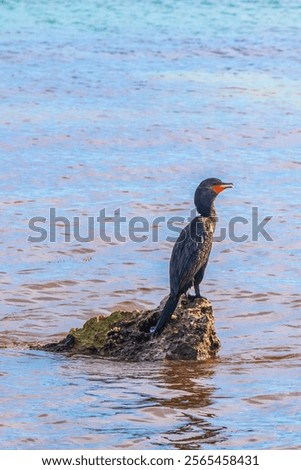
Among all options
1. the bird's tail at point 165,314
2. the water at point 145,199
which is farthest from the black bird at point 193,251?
the water at point 145,199

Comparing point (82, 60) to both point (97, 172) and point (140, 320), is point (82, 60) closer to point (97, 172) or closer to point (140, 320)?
point (97, 172)

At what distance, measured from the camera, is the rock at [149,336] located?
654cm

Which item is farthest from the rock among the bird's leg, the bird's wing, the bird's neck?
the bird's neck

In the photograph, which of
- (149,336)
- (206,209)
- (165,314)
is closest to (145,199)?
(206,209)

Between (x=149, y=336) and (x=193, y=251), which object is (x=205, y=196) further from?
(x=149, y=336)

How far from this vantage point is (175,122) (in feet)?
48.1

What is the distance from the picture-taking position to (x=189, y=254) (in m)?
6.74

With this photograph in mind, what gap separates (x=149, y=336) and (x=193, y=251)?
0.61 metres

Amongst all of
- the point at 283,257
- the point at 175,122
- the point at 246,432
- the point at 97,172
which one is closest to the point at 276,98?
the point at 175,122

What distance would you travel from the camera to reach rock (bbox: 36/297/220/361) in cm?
654

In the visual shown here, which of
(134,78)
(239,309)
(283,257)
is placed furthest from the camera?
(134,78)

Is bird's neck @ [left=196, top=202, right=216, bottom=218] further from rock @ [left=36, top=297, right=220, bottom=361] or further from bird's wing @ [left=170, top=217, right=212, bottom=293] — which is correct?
rock @ [left=36, top=297, right=220, bottom=361]

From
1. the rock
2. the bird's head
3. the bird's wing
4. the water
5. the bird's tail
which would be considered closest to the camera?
the water

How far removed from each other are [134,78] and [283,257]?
8137mm
